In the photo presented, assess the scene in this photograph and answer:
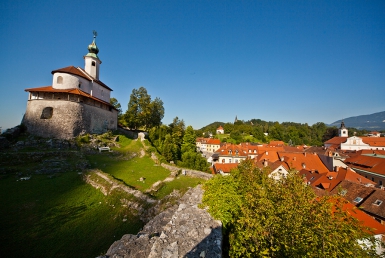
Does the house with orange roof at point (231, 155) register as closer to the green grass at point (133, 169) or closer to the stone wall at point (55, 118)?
the green grass at point (133, 169)

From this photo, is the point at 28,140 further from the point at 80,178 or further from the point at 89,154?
the point at 80,178

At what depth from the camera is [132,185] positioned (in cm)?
1655

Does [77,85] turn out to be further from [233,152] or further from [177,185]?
[233,152]

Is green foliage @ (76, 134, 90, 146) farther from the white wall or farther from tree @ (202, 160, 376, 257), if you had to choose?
tree @ (202, 160, 376, 257)

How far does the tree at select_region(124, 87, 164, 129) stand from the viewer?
132ft

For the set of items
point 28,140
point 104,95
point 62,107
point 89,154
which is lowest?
point 89,154

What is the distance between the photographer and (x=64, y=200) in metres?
13.6

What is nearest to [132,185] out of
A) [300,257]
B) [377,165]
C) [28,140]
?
[300,257]

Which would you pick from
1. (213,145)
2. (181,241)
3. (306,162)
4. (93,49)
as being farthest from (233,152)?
(181,241)

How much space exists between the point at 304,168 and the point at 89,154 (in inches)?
1521

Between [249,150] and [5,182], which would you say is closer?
[5,182]

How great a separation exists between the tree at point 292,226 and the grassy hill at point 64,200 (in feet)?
23.7

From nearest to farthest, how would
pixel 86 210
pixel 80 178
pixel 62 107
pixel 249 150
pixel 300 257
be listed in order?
pixel 300 257 → pixel 86 210 → pixel 80 178 → pixel 62 107 → pixel 249 150

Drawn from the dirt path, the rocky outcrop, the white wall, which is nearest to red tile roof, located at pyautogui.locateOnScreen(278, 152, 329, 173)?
the dirt path
